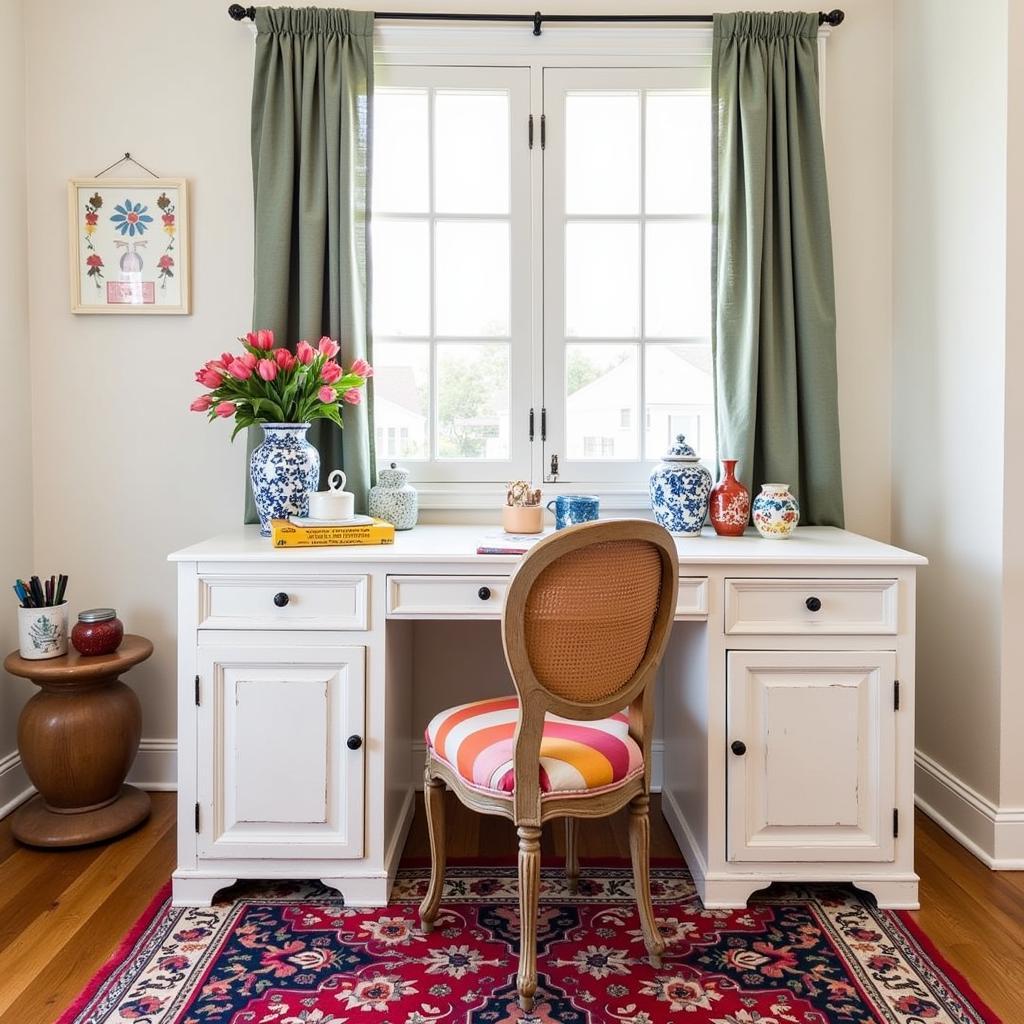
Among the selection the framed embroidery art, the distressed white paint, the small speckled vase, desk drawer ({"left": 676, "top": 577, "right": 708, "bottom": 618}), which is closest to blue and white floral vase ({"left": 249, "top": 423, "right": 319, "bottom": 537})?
the small speckled vase

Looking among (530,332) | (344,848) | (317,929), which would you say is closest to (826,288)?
(530,332)

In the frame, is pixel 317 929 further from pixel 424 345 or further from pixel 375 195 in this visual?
pixel 375 195

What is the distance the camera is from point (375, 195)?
2615 millimetres

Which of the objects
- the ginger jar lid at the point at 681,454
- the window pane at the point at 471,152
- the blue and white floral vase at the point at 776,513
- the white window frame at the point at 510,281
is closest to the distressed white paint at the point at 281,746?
the white window frame at the point at 510,281

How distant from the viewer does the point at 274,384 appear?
2256mm

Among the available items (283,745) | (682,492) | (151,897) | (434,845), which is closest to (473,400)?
(682,492)

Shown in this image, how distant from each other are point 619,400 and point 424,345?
25.3 inches

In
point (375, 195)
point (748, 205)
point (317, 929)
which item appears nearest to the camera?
point (317, 929)

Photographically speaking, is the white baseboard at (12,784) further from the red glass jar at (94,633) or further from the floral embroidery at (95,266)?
the floral embroidery at (95,266)

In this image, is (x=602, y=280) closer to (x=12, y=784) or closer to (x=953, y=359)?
(x=953, y=359)

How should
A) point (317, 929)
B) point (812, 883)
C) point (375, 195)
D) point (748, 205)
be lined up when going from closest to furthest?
point (317, 929) → point (812, 883) → point (748, 205) → point (375, 195)

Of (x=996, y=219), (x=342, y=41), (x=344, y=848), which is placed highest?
(x=342, y=41)

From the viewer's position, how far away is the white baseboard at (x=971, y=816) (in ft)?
7.01

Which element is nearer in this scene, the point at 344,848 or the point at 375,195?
the point at 344,848
